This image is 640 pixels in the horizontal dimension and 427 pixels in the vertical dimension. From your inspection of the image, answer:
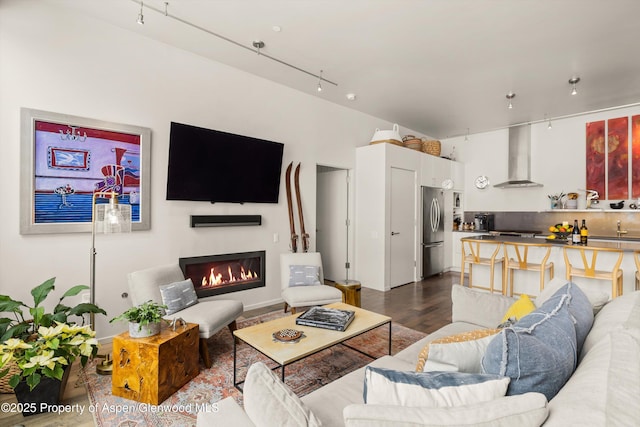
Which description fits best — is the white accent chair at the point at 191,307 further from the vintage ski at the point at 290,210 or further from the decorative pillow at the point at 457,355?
the decorative pillow at the point at 457,355

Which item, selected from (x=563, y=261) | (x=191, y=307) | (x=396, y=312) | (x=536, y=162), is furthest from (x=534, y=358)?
(x=536, y=162)

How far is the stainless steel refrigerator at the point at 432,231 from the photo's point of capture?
6031 millimetres

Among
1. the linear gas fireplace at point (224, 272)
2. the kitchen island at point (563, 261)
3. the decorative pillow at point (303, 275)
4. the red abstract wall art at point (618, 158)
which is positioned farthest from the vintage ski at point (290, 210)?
the red abstract wall art at point (618, 158)

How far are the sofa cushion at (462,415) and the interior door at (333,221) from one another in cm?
471

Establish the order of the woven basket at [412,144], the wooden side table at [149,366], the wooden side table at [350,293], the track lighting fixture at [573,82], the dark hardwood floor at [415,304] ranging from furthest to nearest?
the woven basket at [412,144]
the track lighting fixture at [573,82]
the wooden side table at [350,293]
the dark hardwood floor at [415,304]
the wooden side table at [149,366]

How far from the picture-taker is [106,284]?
306 cm

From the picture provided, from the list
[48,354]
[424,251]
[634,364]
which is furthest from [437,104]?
[48,354]

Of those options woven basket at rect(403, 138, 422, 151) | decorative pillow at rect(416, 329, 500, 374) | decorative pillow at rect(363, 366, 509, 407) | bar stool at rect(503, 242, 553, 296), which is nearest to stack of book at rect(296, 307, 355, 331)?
decorative pillow at rect(416, 329, 500, 374)

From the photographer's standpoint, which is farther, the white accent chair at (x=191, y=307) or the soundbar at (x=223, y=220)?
the soundbar at (x=223, y=220)

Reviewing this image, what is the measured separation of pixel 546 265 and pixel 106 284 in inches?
199

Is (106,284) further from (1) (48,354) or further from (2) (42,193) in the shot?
(1) (48,354)

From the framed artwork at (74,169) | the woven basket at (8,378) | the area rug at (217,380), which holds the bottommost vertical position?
the area rug at (217,380)

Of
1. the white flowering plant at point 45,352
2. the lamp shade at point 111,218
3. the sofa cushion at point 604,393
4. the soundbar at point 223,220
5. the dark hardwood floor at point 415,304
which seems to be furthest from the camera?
the dark hardwood floor at point 415,304

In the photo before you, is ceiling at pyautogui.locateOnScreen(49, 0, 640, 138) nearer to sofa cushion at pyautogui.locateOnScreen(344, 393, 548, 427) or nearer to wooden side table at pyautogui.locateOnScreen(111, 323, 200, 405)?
wooden side table at pyautogui.locateOnScreen(111, 323, 200, 405)
